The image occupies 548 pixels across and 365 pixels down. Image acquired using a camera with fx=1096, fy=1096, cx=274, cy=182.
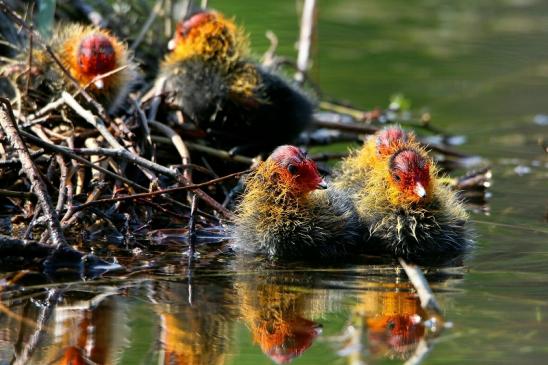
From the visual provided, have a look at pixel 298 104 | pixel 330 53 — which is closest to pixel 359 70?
pixel 330 53

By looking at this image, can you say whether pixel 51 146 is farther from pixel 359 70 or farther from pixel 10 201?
pixel 359 70

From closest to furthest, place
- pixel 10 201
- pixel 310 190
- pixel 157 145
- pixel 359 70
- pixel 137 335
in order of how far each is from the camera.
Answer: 1. pixel 137 335
2. pixel 310 190
3. pixel 10 201
4. pixel 157 145
5. pixel 359 70

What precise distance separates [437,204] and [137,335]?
1.65 meters

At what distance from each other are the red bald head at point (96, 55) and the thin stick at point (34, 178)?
0.75m

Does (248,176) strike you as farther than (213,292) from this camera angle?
Yes

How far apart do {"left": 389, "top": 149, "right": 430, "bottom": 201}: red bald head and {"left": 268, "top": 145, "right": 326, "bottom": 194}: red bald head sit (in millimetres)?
320

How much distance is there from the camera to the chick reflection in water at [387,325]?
311 centimetres

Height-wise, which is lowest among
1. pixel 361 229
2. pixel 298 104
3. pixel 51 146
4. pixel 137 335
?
pixel 137 335

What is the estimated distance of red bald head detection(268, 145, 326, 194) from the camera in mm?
4281

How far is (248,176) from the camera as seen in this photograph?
4617 mm

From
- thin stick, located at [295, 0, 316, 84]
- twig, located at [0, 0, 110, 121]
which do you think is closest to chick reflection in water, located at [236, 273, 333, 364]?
twig, located at [0, 0, 110, 121]

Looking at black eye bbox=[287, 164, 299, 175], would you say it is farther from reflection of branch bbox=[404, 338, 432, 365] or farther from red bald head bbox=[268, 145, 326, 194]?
reflection of branch bbox=[404, 338, 432, 365]

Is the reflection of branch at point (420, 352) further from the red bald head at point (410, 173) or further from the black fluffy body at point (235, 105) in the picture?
the black fluffy body at point (235, 105)

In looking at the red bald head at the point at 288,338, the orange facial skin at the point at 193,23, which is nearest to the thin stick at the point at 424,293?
the red bald head at the point at 288,338
